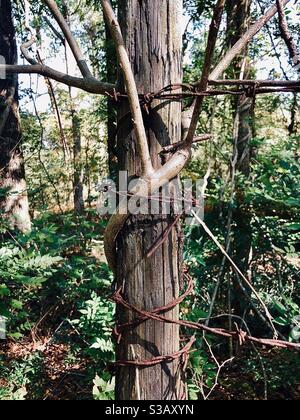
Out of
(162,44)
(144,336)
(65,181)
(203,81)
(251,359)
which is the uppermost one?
(65,181)

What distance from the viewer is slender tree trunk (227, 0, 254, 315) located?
3.00 meters

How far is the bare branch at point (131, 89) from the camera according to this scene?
0.99 meters

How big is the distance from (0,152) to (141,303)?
426 centimetres

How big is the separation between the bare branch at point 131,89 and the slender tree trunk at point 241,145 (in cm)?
199

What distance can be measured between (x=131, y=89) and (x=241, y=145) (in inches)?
103

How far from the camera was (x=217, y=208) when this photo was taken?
3.07m

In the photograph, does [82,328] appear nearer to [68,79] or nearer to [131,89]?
[68,79]

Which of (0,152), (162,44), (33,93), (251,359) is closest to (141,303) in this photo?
(162,44)

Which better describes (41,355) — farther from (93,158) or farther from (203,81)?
(93,158)

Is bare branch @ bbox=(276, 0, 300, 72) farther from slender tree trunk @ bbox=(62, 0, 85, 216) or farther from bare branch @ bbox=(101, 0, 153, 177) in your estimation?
slender tree trunk @ bbox=(62, 0, 85, 216)

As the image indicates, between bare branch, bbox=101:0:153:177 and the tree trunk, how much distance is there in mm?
68

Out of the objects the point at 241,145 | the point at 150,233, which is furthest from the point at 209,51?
the point at 241,145

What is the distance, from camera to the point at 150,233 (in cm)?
113

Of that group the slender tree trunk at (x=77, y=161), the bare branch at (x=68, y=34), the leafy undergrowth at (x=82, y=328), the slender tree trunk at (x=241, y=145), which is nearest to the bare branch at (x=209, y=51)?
the bare branch at (x=68, y=34)
